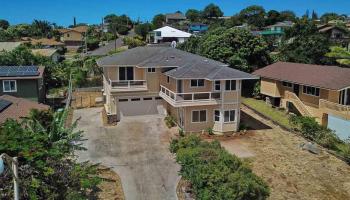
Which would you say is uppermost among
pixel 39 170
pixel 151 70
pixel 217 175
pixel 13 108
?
pixel 151 70

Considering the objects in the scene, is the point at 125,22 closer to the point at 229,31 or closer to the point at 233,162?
the point at 229,31

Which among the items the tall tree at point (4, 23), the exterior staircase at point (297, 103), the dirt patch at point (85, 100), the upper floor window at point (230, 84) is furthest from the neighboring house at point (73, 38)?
the upper floor window at point (230, 84)

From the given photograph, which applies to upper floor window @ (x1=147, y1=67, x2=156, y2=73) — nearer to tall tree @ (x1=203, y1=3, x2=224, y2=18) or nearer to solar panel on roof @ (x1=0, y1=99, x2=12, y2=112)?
solar panel on roof @ (x1=0, y1=99, x2=12, y2=112)

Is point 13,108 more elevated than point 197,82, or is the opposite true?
point 197,82

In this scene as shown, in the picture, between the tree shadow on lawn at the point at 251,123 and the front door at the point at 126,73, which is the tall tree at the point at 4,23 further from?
the tree shadow on lawn at the point at 251,123

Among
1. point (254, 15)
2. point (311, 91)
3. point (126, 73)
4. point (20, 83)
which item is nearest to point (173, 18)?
point (254, 15)

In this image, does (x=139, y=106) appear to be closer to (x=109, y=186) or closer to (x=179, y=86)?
(x=179, y=86)

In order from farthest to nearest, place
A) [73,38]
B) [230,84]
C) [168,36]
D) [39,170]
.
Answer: [73,38]
[168,36]
[230,84]
[39,170]
